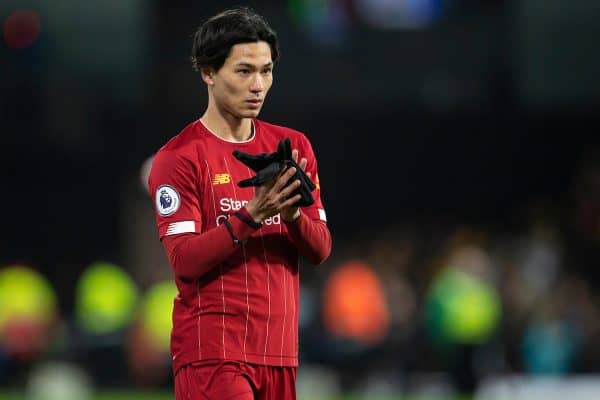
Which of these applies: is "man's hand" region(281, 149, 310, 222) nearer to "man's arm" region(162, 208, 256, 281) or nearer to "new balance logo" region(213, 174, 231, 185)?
"man's arm" region(162, 208, 256, 281)

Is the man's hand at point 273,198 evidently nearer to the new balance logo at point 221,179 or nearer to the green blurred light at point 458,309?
the new balance logo at point 221,179

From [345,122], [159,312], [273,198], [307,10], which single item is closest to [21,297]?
[159,312]

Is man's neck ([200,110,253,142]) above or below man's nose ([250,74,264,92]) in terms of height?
below

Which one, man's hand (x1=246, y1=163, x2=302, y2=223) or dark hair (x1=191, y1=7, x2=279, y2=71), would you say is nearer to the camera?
man's hand (x1=246, y1=163, x2=302, y2=223)

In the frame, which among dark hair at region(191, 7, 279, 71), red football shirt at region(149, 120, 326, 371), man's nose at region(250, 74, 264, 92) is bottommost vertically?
red football shirt at region(149, 120, 326, 371)

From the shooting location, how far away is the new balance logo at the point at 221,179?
4.88 meters

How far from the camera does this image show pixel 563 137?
17.7 metres

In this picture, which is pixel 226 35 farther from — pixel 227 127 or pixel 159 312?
pixel 159 312

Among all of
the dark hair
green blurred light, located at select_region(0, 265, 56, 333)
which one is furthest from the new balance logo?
green blurred light, located at select_region(0, 265, 56, 333)

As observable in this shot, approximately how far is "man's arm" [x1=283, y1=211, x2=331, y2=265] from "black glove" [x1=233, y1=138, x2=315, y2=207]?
7.8 inches

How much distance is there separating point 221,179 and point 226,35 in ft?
1.69

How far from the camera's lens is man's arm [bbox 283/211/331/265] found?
4786 millimetres

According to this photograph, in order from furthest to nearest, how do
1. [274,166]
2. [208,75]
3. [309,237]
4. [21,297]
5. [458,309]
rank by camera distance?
[21,297]
[458,309]
[208,75]
[309,237]
[274,166]

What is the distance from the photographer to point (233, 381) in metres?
4.78
